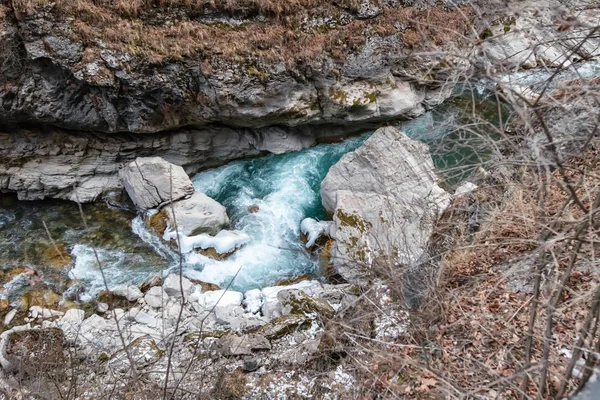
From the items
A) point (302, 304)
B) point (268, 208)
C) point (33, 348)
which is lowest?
point (268, 208)

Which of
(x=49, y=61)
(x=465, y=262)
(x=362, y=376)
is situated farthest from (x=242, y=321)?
(x=49, y=61)

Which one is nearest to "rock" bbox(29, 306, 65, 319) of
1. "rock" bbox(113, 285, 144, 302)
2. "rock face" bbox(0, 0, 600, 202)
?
"rock" bbox(113, 285, 144, 302)

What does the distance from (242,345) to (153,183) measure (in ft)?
15.1

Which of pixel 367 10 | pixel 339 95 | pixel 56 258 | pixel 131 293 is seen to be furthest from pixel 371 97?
pixel 56 258

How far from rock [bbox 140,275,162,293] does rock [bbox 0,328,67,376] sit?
1734 mm

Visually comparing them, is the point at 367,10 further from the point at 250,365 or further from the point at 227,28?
the point at 250,365

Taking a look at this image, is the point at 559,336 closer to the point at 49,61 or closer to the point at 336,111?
the point at 336,111

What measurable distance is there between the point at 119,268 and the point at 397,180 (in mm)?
5188

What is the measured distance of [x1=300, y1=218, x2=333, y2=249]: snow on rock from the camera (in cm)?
802

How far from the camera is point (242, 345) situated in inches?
196

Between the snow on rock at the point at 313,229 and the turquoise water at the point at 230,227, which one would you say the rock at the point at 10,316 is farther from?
the snow on rock at the point at 313,229

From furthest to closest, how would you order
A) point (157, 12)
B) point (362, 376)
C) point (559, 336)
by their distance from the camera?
point (157, 12) < point (362, 376) < point (559, 336)

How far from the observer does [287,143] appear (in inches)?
386

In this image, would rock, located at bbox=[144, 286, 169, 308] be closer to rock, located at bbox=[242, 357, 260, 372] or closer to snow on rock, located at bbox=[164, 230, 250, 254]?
snow on rock, located at bbox=[164, 230, 250, 254]
